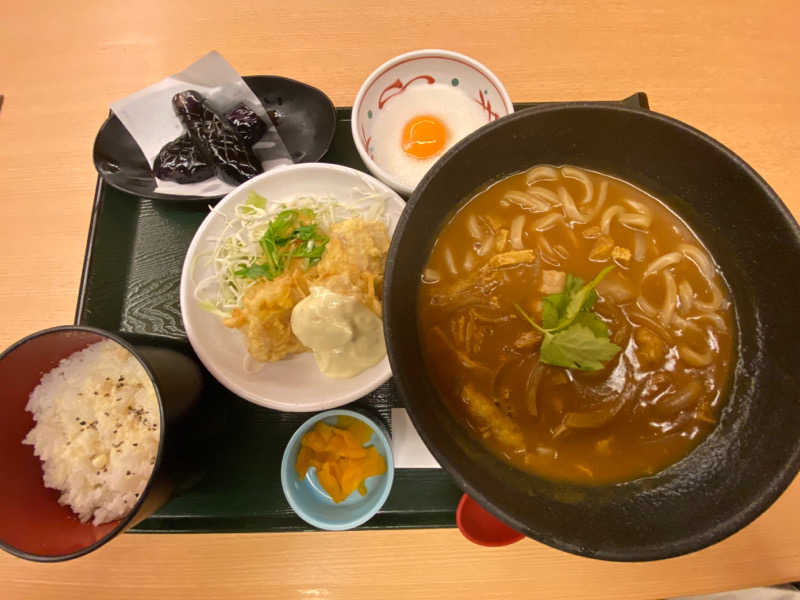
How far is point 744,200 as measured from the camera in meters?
1.32

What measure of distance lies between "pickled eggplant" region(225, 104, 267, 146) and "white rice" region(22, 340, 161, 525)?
1.16m

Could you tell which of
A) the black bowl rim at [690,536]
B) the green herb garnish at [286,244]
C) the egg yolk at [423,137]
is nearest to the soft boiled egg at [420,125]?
the egg yolk at [423,137]

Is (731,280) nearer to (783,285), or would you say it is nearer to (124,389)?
(783,285)

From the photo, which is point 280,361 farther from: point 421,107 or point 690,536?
point 690,536

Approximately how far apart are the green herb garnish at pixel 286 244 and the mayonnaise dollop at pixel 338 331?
0.82 ft

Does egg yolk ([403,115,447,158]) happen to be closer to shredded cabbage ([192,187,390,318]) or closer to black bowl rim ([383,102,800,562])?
shredded cabbage ([192,187,390,318])

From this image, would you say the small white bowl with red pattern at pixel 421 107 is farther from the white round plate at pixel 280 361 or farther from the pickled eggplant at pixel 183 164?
the pickled eggplant at pixel 183 164

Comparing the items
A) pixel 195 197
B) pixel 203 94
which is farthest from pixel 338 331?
pixel 203 94

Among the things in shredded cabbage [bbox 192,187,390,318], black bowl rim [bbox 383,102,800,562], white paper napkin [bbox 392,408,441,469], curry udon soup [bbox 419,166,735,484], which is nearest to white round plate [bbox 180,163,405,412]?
shredded cabbage [bbox 192,187,390,318]

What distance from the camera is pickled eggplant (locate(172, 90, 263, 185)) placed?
2092 mm

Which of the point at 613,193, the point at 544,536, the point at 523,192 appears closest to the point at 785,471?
the point at 544,536

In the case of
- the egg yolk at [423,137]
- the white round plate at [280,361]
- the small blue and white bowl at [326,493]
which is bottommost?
the small blue and white bowl at [326,493]

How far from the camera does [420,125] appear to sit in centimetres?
221

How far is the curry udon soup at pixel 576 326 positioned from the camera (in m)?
1.36
